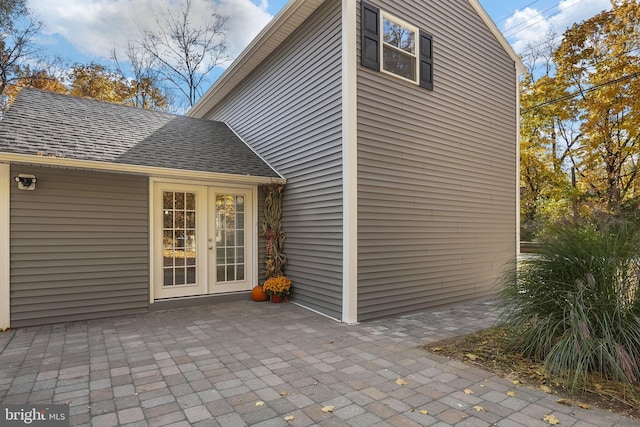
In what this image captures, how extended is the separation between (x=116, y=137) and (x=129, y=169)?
1131 mm

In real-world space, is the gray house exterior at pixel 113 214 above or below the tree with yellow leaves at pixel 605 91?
below

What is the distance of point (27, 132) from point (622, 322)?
23.4 ft

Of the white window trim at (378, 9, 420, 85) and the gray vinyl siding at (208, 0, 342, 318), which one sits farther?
the white window trim at (378, 9, 420, 85)

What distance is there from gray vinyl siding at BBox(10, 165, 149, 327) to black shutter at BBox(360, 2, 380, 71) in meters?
3.77

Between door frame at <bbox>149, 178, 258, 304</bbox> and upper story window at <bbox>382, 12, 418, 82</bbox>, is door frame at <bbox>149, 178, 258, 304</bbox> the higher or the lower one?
the lower one

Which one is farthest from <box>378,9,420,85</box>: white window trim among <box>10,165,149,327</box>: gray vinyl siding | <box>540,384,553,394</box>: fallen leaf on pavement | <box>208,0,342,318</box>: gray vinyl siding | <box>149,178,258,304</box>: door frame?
<box>540,384,553,394</box>: fallen leaf on pavement

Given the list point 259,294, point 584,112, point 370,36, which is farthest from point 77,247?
point 584,112

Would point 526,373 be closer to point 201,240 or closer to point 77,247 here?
point 201,240

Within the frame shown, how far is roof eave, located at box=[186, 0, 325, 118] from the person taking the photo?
555cm

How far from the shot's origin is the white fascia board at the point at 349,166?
4852 mm

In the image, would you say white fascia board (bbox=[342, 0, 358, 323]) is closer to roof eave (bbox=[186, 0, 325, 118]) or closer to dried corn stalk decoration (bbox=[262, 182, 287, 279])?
roof eave (bbox=[186, 0, 325, 118])

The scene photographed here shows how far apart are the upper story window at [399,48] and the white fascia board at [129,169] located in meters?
2.61

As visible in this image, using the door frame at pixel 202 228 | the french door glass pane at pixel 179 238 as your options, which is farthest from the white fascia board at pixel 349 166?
the french door glass pane at pixel 179 238

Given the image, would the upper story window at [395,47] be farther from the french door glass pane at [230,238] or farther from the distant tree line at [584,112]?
the distant tree line at [584,112]
